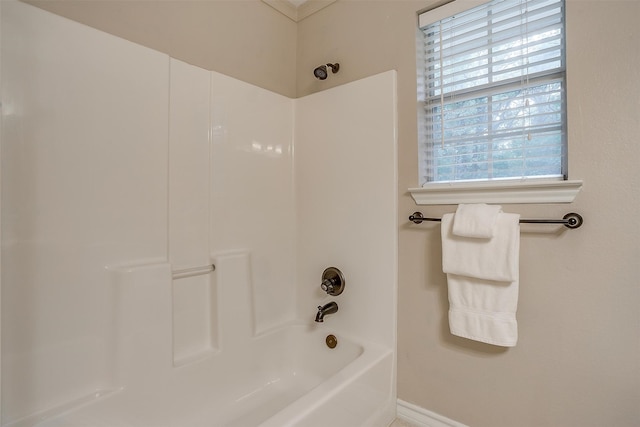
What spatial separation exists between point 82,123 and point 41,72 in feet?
0.61

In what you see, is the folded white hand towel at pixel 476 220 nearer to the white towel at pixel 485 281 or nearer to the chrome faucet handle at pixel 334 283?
the white towel at pixel 485 281

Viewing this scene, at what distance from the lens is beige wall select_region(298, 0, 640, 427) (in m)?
1.03

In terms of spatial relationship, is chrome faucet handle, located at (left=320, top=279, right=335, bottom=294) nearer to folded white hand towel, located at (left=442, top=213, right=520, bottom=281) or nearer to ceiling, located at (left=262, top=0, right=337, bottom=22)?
folded white hand towel, located at (left=442, top=213, right=520, bottom=281)

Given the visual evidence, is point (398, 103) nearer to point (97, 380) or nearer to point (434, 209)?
point (434, 209)

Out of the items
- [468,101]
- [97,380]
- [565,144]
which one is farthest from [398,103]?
[97,380]

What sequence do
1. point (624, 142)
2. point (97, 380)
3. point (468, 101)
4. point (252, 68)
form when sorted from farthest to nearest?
point (252, 68) < point (468, 101) < point (97, 380) < point (624, 142)

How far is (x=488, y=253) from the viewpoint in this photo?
1204 millimetres

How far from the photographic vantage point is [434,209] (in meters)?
1.43

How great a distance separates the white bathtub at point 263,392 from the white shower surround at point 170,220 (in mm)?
14

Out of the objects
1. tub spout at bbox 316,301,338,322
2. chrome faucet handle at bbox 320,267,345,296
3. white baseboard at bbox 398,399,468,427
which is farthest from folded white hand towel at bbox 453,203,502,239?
white baseboard at bbox 398,399,468,427

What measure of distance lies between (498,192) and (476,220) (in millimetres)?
155

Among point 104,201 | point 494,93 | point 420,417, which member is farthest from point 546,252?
point 104,201

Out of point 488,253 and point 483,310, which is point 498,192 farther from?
point 483,310

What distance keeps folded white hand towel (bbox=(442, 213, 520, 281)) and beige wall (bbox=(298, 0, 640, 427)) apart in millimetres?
95
